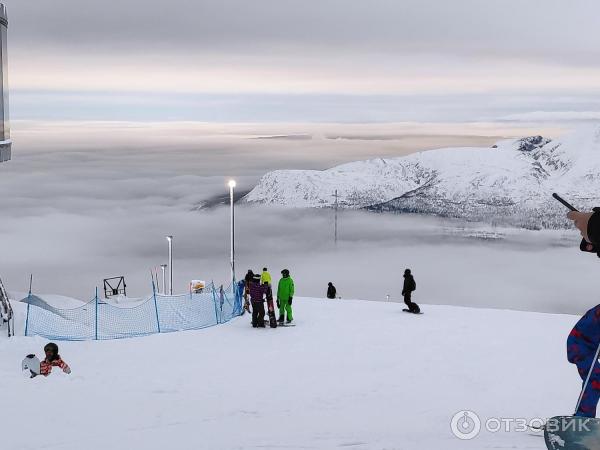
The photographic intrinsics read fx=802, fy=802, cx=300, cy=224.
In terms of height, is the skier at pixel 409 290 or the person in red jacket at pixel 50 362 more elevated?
the skier at pixel 409 290

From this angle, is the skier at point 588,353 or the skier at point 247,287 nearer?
the skier at point 588,353

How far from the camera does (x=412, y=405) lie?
11578 millimetres

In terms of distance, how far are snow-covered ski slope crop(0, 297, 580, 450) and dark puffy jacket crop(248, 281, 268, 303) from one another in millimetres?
757

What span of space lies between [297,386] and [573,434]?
8.06 metres

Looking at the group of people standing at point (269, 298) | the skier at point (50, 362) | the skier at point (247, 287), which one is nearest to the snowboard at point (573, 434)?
the skier at point (50, 362)

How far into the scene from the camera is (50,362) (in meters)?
13.9

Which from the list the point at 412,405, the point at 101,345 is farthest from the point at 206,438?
the point at 101,345

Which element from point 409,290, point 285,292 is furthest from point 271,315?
point 409,290

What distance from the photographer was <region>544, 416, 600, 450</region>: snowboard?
530cm

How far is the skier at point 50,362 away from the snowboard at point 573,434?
1019cm

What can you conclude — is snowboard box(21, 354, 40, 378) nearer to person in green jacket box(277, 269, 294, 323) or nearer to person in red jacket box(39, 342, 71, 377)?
person in red jacket box(39, 342, 71, 377)

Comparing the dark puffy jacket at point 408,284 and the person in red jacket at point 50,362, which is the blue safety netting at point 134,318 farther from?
the dark puffy jacket at point 408,284

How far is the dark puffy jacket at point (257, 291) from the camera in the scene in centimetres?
1858

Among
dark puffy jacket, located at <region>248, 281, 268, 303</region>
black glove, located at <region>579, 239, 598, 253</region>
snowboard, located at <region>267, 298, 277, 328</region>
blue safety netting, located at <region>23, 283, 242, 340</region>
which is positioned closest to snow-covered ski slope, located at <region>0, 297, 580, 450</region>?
snowboard, located at <region>267, 298, 277, 328</region>
